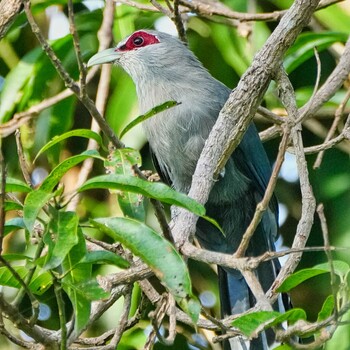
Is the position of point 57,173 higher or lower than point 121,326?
higher

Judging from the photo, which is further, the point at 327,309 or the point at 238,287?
the point at 238,287

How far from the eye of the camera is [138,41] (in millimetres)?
4941

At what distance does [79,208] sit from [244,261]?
297 cm

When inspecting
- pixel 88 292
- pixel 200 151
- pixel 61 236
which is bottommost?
pixel 200 151

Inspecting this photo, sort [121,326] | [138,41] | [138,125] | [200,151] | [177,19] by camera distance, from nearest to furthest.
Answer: [121,326]
[177,19]
[200,151]
[138,125]
[138,41]

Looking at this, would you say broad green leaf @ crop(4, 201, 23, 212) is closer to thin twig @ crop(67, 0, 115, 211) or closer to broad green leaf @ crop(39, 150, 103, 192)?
broad green leaf @ crop(39, 150, 103, 192)

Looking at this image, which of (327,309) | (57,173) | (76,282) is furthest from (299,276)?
(57,173)

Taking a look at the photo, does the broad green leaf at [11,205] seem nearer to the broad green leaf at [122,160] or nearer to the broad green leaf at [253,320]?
the broad green leaf at [122,160]

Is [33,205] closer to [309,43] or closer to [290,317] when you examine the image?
[290,317]

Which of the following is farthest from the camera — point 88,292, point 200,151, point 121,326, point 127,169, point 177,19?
point 200,151

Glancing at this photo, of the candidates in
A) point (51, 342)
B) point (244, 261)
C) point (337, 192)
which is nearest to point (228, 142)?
point (244, 261)

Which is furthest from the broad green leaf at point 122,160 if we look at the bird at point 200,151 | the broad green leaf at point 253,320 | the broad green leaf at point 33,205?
the bird at point 200,151

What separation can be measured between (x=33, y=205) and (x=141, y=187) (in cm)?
29

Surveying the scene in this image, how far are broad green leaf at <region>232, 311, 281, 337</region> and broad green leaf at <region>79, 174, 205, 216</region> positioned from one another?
32 centimetres
